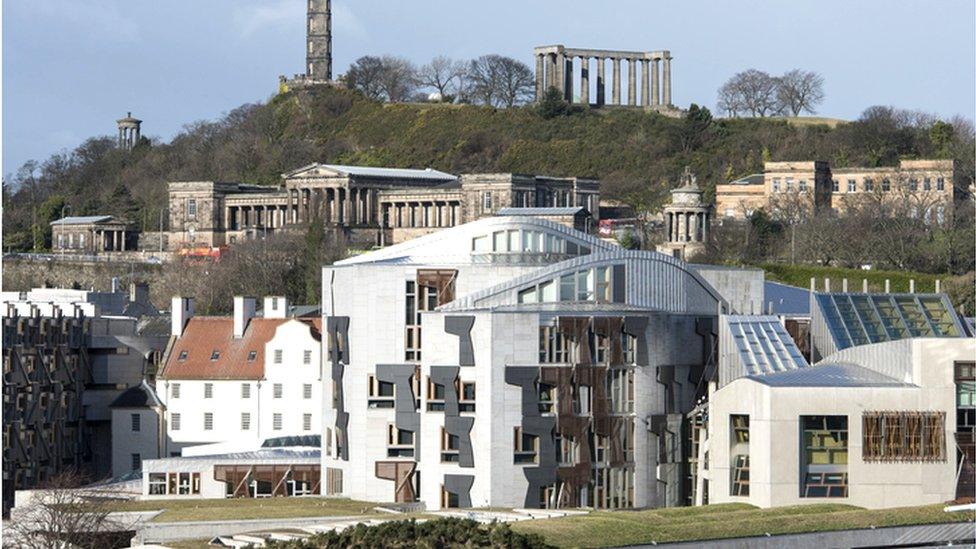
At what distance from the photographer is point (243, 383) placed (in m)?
108

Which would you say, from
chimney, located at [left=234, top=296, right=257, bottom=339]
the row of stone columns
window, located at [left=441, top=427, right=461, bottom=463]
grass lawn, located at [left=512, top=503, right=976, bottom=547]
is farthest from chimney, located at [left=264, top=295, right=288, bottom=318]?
the row of stone columns

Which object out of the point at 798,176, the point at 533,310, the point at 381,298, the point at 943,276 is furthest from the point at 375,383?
the point at 798,176

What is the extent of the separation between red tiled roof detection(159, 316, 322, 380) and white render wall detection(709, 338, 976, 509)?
3990 cm

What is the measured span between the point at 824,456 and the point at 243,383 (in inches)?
1650

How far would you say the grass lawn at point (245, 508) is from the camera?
7088 centimetres

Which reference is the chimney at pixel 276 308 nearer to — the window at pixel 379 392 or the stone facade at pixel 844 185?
the window at pixel 379 392

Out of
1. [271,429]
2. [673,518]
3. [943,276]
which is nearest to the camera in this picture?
[673,518]

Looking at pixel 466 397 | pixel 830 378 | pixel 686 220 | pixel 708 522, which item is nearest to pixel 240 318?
pixel 466 397

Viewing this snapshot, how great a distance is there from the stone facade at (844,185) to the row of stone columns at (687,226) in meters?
11.0

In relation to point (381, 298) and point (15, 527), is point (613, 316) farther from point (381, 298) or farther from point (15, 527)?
point (15, 527)

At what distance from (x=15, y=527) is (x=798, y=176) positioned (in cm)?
13051

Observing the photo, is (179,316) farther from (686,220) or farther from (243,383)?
(686,220)

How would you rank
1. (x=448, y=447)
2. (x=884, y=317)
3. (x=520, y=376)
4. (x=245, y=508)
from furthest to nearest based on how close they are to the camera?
1. (x=884, y=317)
2. (x=448, y=447)
3. (x=520, y=376)
4. (x=245, y=508)

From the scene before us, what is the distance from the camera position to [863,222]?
533 feet
